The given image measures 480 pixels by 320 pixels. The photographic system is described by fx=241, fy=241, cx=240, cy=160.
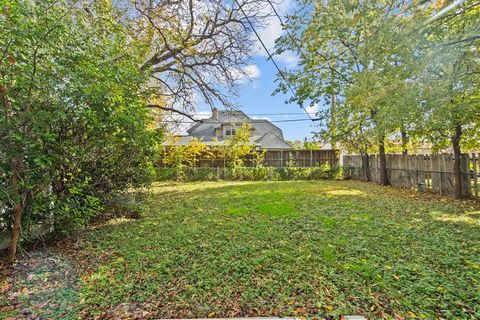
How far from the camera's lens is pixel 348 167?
536 inches

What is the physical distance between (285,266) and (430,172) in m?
7.68

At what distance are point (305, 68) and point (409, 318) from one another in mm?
8365

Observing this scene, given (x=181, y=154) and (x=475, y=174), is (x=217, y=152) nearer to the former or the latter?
(x=181, y=154)

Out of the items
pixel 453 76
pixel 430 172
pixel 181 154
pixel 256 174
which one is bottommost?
pixel 256 174

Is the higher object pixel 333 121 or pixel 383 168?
pixel 333 121

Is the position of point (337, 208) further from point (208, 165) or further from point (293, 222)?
point (208, 165)

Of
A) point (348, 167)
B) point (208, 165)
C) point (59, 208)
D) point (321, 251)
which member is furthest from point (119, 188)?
point (348, 167)

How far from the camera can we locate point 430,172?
7883 mm

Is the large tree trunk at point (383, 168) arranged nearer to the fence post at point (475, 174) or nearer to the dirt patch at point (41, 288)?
the fence post at point (475, 174)

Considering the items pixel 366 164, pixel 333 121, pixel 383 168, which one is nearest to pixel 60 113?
pixel 333 121

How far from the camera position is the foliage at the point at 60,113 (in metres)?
2.36

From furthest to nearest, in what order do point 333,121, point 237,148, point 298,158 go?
→ point 298,158 < point 237,148 < point 333,121

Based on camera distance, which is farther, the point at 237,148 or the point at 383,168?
the point at 237,148

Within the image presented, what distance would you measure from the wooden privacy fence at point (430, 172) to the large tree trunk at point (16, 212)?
30.7 ft
